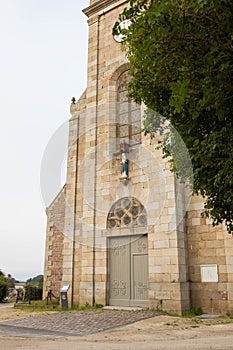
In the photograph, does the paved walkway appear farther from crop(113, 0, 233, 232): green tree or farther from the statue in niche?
the statue in niche

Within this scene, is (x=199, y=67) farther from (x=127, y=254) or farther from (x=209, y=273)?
(x=127, y=254)

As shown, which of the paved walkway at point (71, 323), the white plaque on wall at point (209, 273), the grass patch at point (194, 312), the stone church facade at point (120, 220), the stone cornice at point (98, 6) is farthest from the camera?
the stone cornice at point (98, 6)

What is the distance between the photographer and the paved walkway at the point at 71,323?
700cm

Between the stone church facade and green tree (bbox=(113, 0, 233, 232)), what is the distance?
473 centimetres

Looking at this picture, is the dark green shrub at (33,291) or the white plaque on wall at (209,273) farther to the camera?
the dark green shrub at (33,291)

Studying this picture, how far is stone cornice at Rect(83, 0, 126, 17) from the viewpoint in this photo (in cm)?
1390

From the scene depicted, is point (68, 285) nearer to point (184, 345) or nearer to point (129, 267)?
point (129, 267)

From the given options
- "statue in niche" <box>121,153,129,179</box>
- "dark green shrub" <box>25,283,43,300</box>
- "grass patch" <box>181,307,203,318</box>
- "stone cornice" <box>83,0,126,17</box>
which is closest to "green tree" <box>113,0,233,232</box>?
"grass patch" <box>181,307,203,318</box>

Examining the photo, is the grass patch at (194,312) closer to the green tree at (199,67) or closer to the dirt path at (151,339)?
the dirt path at (151,339)

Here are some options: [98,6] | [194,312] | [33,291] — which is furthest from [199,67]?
[33,291]

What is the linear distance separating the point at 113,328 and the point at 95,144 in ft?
22.7

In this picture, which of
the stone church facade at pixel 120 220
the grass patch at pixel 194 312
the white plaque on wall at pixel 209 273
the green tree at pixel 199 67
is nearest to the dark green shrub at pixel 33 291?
the stone church facade at pixel 120 220

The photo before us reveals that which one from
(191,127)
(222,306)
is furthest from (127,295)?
(191,127)

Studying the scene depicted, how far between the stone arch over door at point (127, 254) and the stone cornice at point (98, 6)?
805cm
